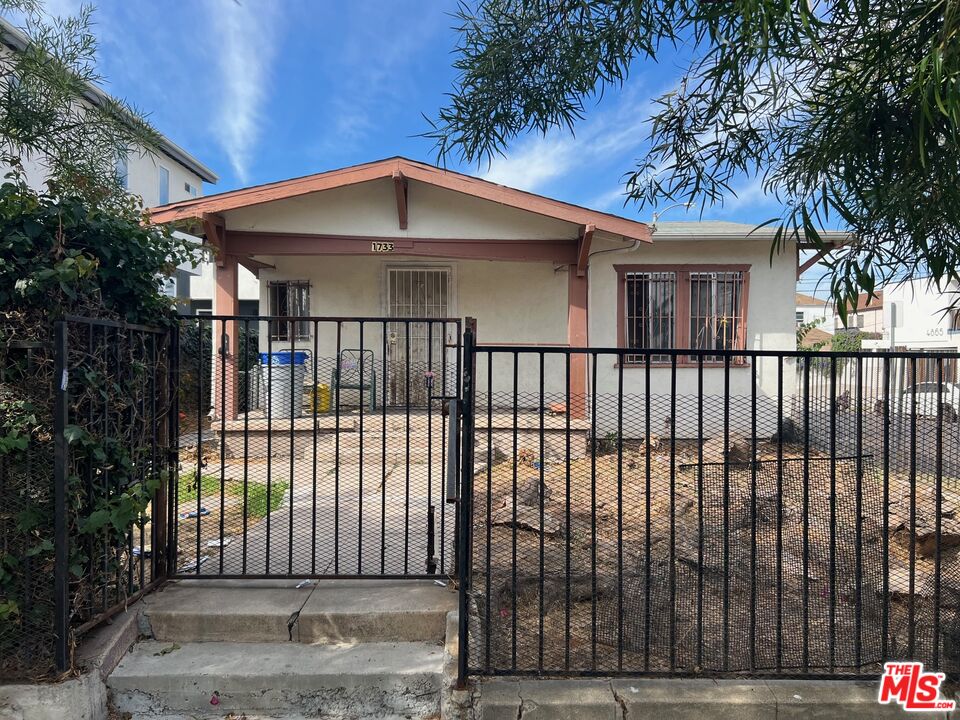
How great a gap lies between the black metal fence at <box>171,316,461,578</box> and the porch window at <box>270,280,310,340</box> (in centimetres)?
7

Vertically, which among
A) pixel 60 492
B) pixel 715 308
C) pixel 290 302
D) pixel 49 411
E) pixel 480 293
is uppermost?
pixel 480 293

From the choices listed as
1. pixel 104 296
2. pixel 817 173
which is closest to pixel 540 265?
pixel 817 173

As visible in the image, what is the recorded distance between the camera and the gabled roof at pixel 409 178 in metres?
7.37

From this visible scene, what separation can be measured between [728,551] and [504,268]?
7.01 m

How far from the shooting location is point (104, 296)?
2.85m

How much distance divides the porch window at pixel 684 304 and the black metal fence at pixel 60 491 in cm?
739

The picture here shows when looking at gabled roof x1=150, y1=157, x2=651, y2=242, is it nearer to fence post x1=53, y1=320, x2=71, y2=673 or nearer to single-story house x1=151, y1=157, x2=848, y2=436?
single-story house x1=151, y1=157, x2=848, y2=436

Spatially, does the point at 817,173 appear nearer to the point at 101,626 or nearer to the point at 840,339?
the point at 101,626

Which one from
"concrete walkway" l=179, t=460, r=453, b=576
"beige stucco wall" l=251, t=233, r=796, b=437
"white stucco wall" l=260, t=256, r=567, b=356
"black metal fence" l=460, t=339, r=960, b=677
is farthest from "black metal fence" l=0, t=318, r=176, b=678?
"white stucco wall" l=260, t=256, r=567, b=356

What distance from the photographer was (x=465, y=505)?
2.58 m

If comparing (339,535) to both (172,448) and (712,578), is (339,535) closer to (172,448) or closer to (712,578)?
(172,448)

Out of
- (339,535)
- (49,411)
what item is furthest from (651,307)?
(49,411)

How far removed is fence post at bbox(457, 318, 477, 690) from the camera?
8.12 feet

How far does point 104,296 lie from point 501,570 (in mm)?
2902
